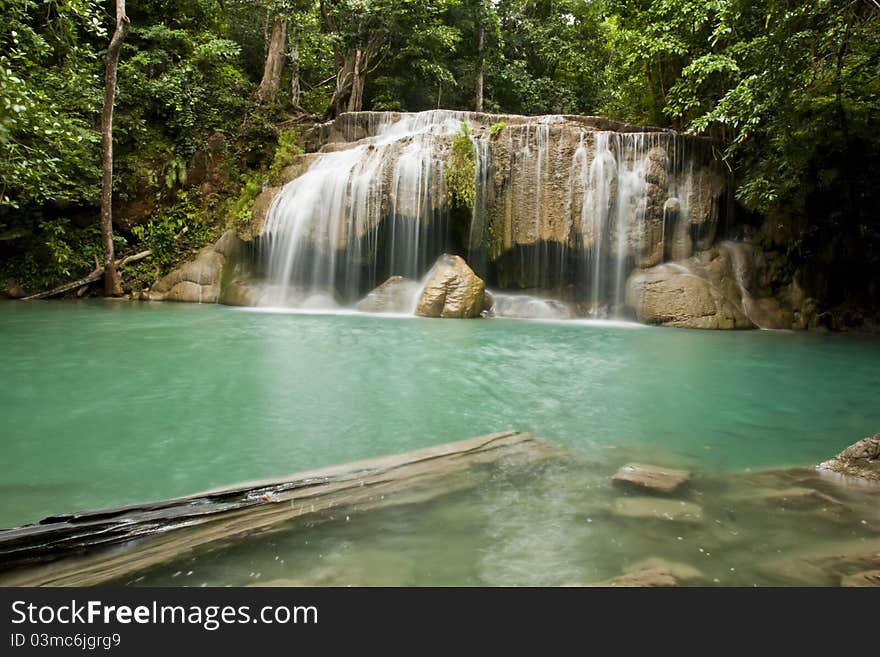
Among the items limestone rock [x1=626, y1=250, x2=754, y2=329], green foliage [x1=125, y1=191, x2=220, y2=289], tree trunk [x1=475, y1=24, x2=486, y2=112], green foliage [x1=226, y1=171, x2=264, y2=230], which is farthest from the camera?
tree trunk [x1=475, y1=24, x2=486, y2=112]

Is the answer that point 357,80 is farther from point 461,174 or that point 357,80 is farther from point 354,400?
point 354,400

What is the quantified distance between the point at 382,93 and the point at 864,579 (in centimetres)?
2148

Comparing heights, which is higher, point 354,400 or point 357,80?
point 357,80

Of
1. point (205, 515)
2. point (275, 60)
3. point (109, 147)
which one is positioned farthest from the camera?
point (275, 60)

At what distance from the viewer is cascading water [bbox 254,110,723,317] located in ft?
42.0

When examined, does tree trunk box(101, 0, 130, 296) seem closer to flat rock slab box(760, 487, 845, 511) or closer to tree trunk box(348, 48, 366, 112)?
tree trunk box(348, 48, 366, 112)

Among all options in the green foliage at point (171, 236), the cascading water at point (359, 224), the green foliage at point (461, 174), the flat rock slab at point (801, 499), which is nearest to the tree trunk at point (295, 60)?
the green foliage at point (171, 236)

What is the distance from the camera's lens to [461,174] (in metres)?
12.5

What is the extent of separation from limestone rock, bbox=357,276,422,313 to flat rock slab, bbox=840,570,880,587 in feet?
34.4

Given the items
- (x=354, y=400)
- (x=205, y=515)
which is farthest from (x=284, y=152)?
(x=205, y=515)

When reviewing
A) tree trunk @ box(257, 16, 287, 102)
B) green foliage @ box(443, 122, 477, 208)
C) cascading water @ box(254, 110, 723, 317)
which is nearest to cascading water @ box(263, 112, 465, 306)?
cascading water @ box(254, 110, 723, 317)

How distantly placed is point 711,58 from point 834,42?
363 centimetres

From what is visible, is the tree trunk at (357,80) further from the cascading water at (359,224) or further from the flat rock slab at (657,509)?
the flat rock slab at (657,509)

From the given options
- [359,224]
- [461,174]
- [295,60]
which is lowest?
[359,224]
